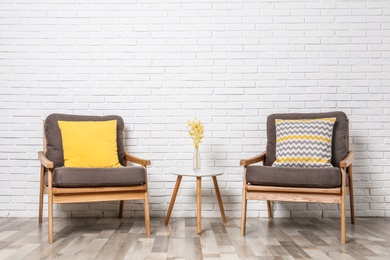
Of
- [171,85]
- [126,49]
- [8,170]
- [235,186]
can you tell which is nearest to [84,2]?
[126,49]

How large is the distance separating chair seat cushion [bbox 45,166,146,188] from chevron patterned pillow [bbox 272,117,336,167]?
117cm

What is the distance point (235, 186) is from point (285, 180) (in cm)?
98

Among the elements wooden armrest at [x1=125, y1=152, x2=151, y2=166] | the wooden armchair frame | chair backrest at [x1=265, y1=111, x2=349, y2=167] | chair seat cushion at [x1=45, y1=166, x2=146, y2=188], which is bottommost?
the wooden armchair frame

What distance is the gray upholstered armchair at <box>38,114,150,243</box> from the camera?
10.2 feet

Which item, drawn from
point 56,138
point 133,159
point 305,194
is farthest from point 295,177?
point 56,138

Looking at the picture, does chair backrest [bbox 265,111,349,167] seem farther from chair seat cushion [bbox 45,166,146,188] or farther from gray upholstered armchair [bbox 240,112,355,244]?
chair seat cushion [bbox 45,166,146,188]

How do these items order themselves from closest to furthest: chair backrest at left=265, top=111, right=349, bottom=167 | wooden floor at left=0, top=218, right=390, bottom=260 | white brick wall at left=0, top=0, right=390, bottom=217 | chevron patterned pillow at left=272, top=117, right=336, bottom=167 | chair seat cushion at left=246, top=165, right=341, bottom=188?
wooden floor at left=0, top=218, right=390, bottom=260 < chair seat cushion at left=246, top=165, right=341, bottom=188 < chevron patterned pillow at left=272, top=117, right=336, bottom=167 < chair backrest at left=265, top=111, right=349, bottom=167 < white brick wall at left=0, top=0, right=390, bottom=217

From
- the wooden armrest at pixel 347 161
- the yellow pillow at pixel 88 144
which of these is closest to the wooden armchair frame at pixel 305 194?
the wooden armrest at pixel 347 161

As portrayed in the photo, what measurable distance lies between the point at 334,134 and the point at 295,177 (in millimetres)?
771

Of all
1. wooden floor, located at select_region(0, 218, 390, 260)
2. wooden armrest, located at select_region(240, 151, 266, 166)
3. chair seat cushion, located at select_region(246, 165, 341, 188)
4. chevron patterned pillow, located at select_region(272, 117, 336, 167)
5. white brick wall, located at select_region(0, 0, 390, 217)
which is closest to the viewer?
wooden floor, located at select_region(0, 218, 390, 260)

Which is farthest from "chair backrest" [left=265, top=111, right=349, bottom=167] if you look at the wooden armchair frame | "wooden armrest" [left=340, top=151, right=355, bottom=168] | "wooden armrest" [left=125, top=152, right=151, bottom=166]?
"wooden armrest" [left=125, top=152, right=151, bottom=166]

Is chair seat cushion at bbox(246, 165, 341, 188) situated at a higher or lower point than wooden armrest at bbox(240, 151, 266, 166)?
lower

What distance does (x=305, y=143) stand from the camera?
351cm

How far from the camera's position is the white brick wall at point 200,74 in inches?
160
